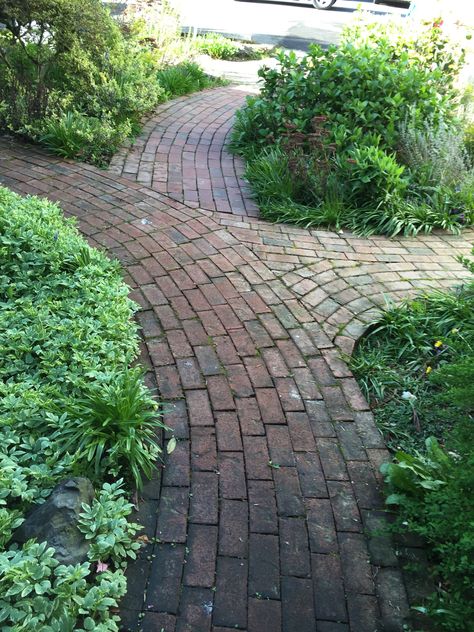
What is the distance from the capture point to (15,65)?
6355mm

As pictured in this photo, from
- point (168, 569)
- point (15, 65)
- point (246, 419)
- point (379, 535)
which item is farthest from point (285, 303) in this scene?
point (15, 65)

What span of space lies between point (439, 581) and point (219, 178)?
4.36 metres

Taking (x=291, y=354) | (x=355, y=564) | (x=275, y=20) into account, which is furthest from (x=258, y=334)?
(x=275, y=20)

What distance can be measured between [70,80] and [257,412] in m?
4.73

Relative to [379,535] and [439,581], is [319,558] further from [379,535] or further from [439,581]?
[439,581]

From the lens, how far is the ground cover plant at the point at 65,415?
2.03 meters

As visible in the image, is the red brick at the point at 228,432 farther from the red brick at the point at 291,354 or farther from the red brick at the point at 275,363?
the red brick at the point at 291,354

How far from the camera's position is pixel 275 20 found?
15.0m

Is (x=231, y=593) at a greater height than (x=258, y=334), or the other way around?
(x=258, y=334)

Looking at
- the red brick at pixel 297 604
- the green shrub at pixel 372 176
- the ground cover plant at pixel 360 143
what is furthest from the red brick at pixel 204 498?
the green shrub at pixel 372 176

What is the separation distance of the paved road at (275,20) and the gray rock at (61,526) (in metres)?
11.4

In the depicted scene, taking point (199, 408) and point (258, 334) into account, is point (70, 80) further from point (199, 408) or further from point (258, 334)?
point (199, 408)

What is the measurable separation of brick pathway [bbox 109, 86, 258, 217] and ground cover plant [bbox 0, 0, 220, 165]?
0.28 meters

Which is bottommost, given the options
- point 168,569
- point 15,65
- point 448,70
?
point 168,569
